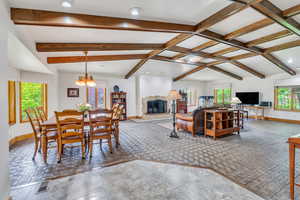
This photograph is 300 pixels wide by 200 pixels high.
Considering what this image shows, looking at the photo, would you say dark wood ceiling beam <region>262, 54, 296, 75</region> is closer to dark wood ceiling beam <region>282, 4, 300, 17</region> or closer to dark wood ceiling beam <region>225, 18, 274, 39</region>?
dark wood ceiling beam <region>225, 18, 274, 39</region>

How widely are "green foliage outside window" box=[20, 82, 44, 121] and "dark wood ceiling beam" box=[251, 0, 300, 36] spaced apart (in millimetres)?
6396

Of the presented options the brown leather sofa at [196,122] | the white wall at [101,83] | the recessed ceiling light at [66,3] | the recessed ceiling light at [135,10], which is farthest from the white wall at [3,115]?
the white wall at [101,83]

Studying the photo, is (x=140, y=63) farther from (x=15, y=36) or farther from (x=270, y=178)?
(x=270, y=178)

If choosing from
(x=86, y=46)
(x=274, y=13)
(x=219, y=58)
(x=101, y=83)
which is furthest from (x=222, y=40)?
(x=101, y=83)

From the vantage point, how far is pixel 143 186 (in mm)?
2104

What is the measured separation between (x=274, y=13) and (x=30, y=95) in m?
6.93

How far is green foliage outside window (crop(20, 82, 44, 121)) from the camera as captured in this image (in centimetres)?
454

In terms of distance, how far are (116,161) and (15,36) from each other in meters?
2.75

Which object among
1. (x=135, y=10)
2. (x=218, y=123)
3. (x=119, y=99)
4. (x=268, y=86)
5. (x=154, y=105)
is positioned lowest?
(x=218, y=123)

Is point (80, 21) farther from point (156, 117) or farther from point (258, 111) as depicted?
point (258, 111)

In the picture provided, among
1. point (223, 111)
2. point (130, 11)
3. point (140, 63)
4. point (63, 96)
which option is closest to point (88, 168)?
point (130, 11)

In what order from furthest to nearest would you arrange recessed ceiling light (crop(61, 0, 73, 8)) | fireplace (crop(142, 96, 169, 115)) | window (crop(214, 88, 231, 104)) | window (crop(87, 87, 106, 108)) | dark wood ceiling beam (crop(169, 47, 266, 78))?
1. window (crop(214, 88, 231, 104))
2. fireplace (crop(142, 96, 169, 115))
3. window (crop(87, 87, 106, 108))
4. dark wood ceiling beam (crop(169, 47, 266, 78))
5. recessed ceiling light (crop(61, 0, 73, 8))

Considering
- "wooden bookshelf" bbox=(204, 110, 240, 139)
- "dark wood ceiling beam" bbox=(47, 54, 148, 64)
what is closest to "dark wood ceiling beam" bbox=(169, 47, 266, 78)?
"dark wood ceiling beam" bbox=(47, 54, 148, 64)

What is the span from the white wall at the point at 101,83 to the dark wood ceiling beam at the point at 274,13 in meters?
6.48
